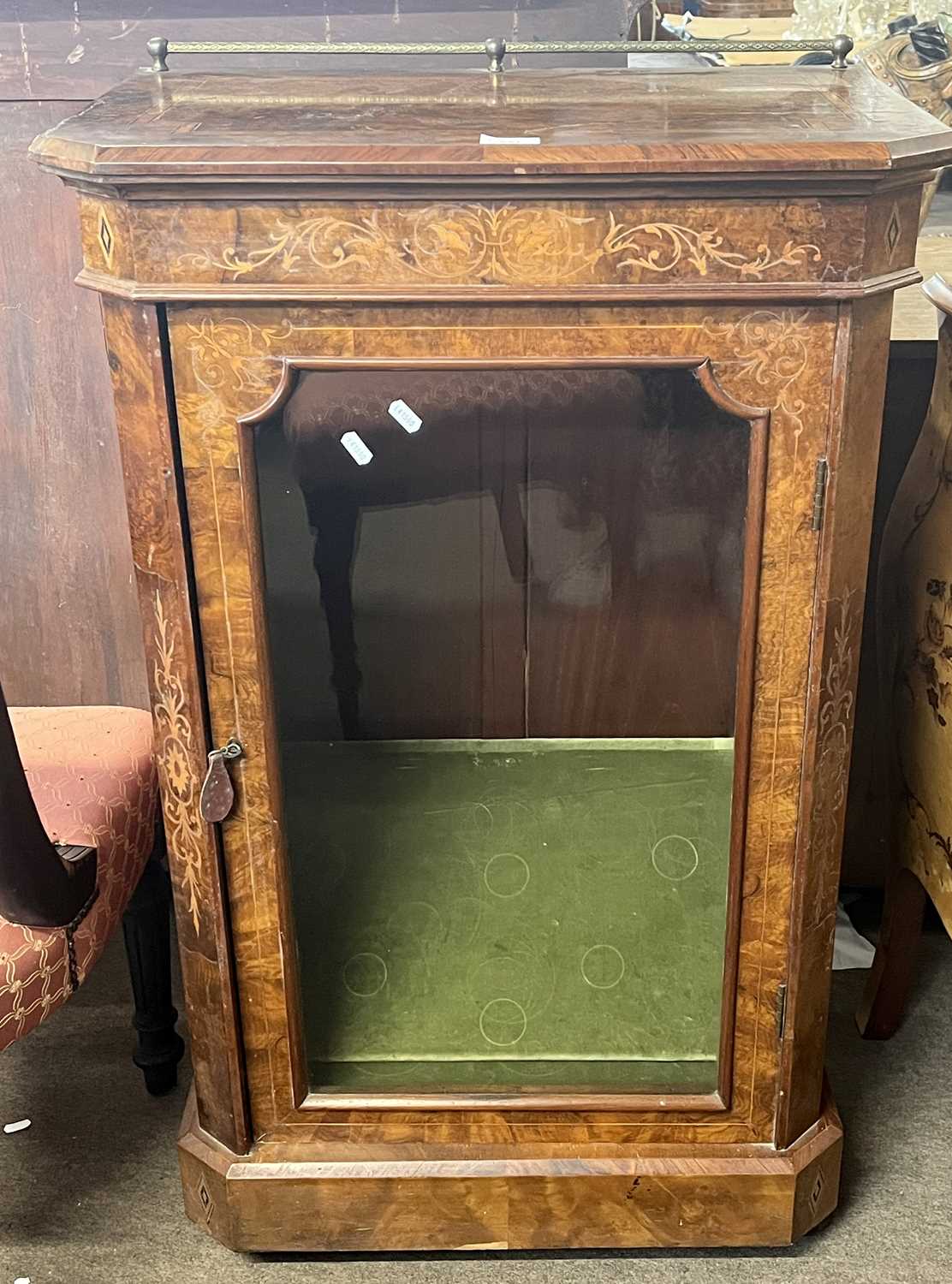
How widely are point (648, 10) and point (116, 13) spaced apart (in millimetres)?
527

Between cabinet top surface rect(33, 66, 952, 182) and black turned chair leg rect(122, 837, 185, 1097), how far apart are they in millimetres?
669

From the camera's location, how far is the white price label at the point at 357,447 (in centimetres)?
96

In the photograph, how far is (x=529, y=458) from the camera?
3.39ft

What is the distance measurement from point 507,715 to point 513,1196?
0.42 meters

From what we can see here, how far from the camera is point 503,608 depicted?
110 centimetres

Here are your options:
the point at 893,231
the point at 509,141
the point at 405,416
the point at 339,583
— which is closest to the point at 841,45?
the point at 893,231

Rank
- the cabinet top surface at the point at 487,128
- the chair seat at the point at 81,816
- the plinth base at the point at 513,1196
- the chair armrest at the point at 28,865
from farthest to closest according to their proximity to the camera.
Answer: the plinth base at the point at 513,1196
the chair seat at the point at 81,816
the chair armrest at the point at 28,865
the cabinet top surface at the point at 487,128

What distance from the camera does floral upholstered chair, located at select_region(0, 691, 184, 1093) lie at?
973 mm

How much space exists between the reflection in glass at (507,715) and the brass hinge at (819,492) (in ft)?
0.17

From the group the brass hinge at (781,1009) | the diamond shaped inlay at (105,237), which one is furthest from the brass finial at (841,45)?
the brass hinge at (781,1009)

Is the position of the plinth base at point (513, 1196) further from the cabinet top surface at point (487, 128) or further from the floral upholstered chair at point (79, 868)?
the cabinet top surface at point (487, 128)

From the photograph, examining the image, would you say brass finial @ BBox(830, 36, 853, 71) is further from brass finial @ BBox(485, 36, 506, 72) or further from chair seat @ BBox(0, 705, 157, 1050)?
chair seat @ BBox(0, 705, 157, 1050)

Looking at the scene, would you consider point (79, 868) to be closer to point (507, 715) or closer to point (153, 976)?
point (153, 976)

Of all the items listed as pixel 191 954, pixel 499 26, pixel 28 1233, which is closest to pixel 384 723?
pixel 191 954
